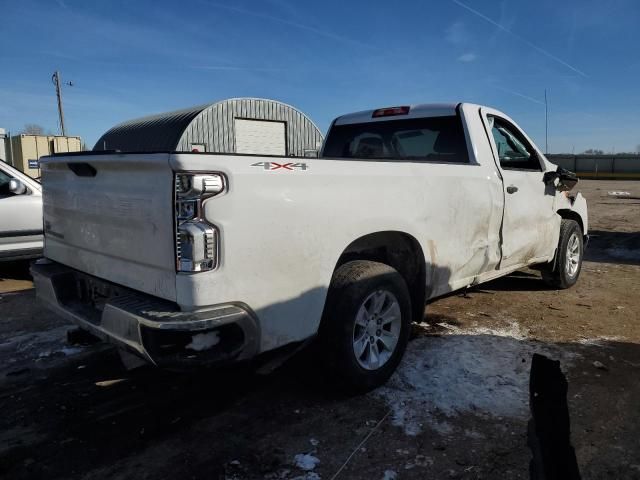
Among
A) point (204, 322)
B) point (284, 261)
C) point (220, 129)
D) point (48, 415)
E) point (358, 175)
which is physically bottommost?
point (48, 415)

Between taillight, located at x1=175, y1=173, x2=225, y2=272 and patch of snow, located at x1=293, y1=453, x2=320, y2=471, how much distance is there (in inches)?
43.8

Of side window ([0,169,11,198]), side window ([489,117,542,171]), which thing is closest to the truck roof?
side window ([489,117,542,171])

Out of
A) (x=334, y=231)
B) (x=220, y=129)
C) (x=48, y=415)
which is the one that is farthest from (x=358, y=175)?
(x=220, y=129)

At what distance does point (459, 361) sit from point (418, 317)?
0.46 meters

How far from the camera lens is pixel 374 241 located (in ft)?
11.1

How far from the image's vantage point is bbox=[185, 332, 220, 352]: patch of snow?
2359 mm

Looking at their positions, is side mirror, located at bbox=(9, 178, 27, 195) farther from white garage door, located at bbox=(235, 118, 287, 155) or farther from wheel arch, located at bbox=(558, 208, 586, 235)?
white garage door, located at bbox=(235, 118, 287, 155)

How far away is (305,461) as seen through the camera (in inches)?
103

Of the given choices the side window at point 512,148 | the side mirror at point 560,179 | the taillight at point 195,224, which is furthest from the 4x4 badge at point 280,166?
the side mirror at point 560,179

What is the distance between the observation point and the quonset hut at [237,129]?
28.3m

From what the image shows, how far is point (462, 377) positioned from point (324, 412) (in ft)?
3.50

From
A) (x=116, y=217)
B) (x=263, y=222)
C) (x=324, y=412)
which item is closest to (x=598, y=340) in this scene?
(x=324, y=412)

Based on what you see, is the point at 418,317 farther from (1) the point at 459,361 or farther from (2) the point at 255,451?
(2) the point at 255,451

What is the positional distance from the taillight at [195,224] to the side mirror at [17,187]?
5.04 m
